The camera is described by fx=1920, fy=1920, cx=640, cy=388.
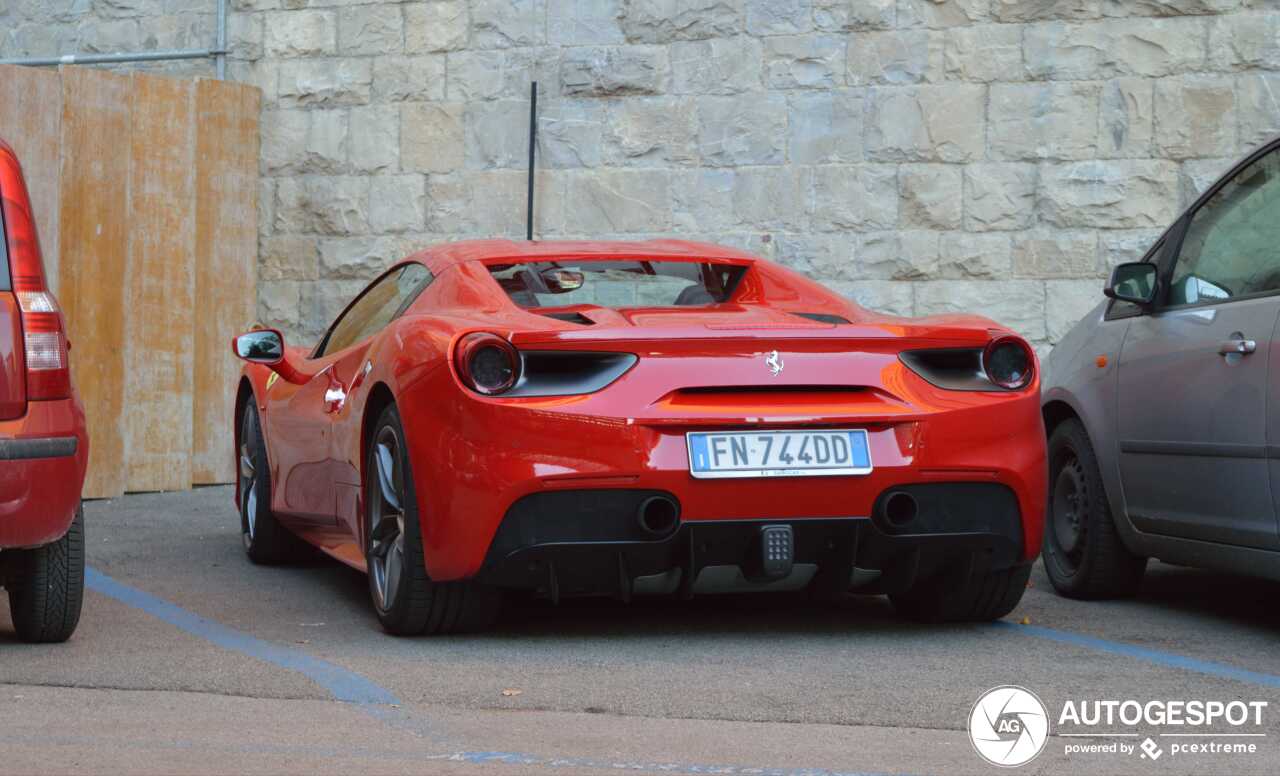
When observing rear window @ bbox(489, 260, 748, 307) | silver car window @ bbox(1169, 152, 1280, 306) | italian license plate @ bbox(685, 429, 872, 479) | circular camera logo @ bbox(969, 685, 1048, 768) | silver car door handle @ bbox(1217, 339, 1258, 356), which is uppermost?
silver car window @ bbox(1169, 152, 1280, 306)

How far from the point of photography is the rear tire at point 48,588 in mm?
5668

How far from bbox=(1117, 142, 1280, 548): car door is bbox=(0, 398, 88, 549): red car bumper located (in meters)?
3.47

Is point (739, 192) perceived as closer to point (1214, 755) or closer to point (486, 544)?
point (486, 544)

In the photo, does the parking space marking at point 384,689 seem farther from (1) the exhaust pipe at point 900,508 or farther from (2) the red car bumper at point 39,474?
(1) the exhaust pipe at point 900,508

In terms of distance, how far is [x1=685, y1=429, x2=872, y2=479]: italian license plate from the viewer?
17.7 ft

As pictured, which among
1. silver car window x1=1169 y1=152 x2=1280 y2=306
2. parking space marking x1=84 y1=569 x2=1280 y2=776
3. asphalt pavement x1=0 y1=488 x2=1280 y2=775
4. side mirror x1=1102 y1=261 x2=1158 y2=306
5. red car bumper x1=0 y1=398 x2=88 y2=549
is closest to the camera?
parking space marking x1=84 y1=569 x2=1280 y2=776

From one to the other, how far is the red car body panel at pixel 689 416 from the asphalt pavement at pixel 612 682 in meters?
0.44

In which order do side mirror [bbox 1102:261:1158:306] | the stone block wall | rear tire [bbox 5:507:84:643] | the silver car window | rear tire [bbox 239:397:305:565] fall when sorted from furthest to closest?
the stone block wall, rear tire [bbox 239:397:305:565], side mirror [bbox 1102:261:1158:306], the silver car window, rear tire [bbox 5:507:84:643]

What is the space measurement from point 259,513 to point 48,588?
2.47 meters

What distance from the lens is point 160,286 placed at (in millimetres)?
11258

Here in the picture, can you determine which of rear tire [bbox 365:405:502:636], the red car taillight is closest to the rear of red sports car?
rear tire [bbox 365:405:502:636]

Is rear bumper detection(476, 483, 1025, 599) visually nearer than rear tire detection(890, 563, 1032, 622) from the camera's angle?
Yes

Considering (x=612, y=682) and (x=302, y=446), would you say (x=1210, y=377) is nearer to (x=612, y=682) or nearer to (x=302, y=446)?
(x=612, y=682)

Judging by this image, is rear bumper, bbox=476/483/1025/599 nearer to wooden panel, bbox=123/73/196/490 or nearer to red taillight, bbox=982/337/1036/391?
red taillight, bbox=982/337/1036/391
